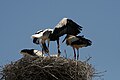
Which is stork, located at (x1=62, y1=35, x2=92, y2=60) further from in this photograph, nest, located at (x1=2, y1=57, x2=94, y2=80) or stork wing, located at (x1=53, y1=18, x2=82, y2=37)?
nest, located at (x1=2, y1=57, x2=94, y2=80)

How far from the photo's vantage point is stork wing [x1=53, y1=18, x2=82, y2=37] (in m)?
13.2

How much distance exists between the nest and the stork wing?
4.10 feet

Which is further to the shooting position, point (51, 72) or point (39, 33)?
point (39, 33)

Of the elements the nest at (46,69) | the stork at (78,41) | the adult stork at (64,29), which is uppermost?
the adult stork at (64,29)

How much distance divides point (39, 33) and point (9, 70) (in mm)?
2293

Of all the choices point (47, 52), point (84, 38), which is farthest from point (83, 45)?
point (47, 52)

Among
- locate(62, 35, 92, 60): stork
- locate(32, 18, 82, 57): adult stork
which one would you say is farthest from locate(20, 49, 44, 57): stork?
locate(62, 35, 92, 60): stork

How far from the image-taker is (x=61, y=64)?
Answer: 11.9 metres

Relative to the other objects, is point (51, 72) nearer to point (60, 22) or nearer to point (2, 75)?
point (2, 75)

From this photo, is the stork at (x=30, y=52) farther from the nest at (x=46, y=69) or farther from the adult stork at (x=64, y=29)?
the nest at (x=46, y=69)

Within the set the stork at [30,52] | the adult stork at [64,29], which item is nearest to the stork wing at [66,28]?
the adult stork at [64,29]

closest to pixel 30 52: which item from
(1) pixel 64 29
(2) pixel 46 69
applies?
(1) pixel 64 29

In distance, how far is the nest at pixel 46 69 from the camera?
11805mm

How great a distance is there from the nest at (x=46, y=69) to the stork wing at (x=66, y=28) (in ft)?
4.10
